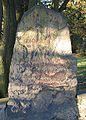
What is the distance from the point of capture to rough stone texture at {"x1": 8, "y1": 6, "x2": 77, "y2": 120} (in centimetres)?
661

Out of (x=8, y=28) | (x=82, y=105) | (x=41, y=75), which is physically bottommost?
(x=82, y=105)

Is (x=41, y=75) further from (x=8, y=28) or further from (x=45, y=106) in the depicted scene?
(x=8, y=28)

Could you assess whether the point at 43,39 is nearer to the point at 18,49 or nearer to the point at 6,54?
the point at 18,49

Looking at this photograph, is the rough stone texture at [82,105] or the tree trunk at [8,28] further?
the tree trunk at [8,28]

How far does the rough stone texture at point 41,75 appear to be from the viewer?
21.7ft

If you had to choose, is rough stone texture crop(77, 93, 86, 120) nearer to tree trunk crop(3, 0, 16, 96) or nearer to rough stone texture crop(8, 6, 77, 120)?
rough stone texture crop(8, 6, 77, 120)

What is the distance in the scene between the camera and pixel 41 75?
6.63 meters

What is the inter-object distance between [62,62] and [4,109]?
4.49 ft

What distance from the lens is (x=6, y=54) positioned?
9.12m

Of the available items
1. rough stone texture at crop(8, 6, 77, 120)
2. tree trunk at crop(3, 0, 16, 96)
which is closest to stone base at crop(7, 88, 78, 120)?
rough stone texture at crop(8, 6, 77, 120)

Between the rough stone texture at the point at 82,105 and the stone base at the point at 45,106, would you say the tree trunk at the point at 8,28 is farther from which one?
the rough stone texture at the point at 82,105

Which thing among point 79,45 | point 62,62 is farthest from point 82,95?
point 79,45

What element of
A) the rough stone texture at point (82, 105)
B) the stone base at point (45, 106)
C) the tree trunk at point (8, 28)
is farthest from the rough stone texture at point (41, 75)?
the tree trunk at point (8, 28)

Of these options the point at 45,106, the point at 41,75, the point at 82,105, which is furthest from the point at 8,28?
the point at 82,105
